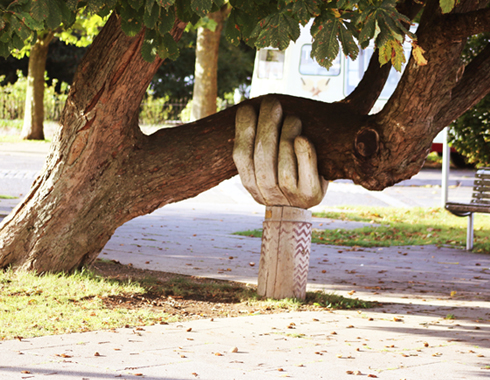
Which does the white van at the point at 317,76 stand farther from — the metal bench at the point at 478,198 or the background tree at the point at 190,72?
the background tree at the point at 190,72

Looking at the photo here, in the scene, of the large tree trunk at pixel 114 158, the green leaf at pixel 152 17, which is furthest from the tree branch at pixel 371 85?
the green leaf at pixel 152 17

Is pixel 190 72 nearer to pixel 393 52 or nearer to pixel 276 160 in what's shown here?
pixel 276 160

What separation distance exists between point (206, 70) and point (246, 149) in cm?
1743

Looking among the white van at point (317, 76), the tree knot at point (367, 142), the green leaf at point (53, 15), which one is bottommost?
the tree knot at point (367, 142)

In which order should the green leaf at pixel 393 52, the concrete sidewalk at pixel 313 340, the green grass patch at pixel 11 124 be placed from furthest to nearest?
the green grass patch at pixel 11 124 → the concrete sidewalk at pixel 313 340 → the green leaf at pixel 393 52

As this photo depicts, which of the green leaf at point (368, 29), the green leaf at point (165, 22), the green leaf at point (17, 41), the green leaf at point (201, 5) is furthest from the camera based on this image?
the green leaf at point (17, 41)

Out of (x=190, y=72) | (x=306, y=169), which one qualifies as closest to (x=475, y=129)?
(x=306, y=169)

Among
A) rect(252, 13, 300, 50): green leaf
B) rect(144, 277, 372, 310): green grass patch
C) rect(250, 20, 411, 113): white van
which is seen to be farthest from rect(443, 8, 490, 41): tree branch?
rect(250, 20, 411, 113): white van

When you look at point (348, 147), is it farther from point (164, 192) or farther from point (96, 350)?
point (96, 350)

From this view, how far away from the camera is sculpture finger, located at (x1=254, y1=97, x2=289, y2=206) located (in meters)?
5.38

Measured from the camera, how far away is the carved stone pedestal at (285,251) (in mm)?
5438

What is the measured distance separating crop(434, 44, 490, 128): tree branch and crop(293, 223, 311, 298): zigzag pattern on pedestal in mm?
1359

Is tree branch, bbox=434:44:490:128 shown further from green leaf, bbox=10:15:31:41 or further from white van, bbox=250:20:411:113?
white van, bbox=250:20:411:113

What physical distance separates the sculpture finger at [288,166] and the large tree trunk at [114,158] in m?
0.20
